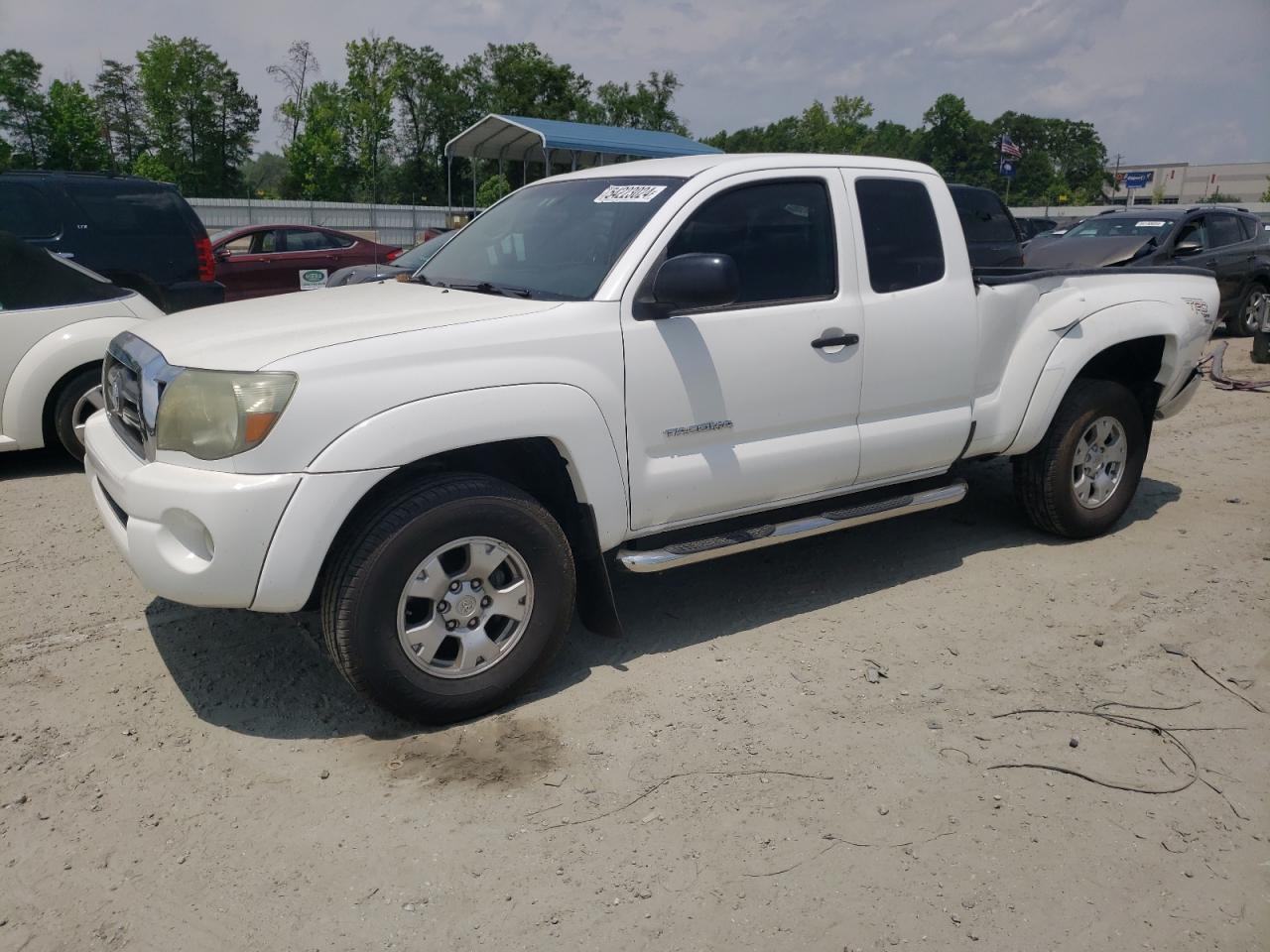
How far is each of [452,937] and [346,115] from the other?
53701 millimetres

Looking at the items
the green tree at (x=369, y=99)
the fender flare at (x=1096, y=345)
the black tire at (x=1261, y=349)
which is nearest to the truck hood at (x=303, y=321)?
the fender flare at (x=1096, y=345)

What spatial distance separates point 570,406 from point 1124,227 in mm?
11905

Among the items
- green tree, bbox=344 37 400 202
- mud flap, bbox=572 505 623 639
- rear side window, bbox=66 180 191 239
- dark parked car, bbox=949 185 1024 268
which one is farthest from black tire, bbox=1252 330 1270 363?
green tree, bbox=344 37 400 202

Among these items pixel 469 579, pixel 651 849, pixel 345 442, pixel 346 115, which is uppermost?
pixel 346 115

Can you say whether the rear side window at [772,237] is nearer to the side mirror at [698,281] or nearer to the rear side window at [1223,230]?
the side mirror at [698,281]

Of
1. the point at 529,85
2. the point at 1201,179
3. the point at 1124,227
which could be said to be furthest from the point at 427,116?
the point at 1201,179

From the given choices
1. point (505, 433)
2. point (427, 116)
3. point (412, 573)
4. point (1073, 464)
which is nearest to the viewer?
point (412, 573)

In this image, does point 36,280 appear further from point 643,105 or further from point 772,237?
point 643,105

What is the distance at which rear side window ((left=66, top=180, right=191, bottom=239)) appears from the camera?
7.76m

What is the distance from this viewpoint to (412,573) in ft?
10.6

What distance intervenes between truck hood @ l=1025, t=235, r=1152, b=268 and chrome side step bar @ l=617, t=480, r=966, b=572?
851 cm

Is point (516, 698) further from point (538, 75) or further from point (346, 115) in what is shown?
point (538, 75)

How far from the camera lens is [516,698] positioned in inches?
144

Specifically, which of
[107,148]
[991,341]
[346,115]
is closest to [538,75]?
[346,115]
